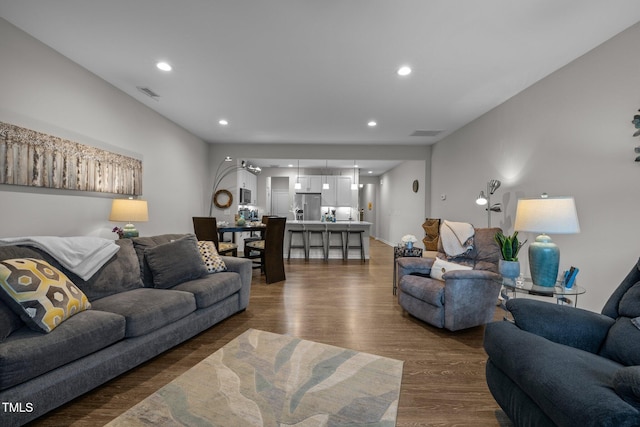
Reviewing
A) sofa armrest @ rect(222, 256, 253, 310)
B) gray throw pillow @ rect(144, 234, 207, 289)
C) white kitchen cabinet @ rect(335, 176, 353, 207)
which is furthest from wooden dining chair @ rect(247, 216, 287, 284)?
white kitchen cabinet @ rect(335, 176, 353, 207)

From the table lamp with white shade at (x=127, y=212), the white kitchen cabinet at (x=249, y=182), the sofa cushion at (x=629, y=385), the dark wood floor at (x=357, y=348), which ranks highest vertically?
the white kitchen cabinet at (x=249, y=182)

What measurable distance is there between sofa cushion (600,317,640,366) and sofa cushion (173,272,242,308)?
9.26 ft

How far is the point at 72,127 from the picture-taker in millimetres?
3016

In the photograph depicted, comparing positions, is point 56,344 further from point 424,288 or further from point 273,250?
point 273,250

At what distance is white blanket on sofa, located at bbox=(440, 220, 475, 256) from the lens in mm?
3166

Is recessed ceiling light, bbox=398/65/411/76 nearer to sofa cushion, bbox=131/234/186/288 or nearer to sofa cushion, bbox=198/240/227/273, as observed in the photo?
sofa cushion, bbox=198/240/227/273

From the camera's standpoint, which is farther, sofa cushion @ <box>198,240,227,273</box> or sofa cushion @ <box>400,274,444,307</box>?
sofa cushion @ <box>198,240,227,273</box>

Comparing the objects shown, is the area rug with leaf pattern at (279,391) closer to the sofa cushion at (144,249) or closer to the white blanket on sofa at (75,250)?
the sofa cushion at (144,249)

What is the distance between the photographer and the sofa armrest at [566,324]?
154cm

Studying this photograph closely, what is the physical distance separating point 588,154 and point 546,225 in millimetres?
1245

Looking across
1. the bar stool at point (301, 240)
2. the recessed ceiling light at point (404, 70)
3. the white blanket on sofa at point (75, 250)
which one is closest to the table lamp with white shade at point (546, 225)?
the recessed ceiling light at point (404, 70)

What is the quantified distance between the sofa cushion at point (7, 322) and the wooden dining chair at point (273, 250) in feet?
9.57

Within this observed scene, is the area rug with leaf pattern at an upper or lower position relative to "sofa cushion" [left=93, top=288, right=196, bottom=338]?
lower

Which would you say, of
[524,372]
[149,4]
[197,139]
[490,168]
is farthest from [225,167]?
[524,372]
